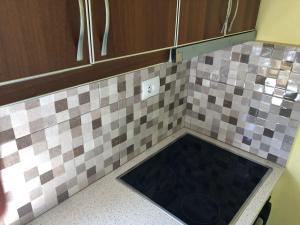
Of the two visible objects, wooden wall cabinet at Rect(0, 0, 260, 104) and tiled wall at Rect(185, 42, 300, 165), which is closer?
wooden wall cabinet at Rect(0, 0, 260, 104)

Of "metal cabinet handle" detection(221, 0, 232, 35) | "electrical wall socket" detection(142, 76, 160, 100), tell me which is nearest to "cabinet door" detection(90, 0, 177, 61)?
"metal cabinet handle" detection(221, 0, 232, 35)

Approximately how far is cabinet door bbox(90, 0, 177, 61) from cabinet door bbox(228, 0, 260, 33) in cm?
36

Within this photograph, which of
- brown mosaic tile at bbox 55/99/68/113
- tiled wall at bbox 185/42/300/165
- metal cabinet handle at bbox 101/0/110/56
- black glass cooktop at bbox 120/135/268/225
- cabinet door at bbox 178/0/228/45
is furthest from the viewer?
tiled wall at bbox 185/42/300/165

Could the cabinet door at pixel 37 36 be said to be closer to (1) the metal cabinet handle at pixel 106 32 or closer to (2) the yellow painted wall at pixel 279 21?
(1) the metal cabinet handle at pixel 106 32

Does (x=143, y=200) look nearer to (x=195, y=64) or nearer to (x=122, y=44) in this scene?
(x=122, y=44)

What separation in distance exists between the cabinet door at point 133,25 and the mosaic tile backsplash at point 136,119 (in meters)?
0.36

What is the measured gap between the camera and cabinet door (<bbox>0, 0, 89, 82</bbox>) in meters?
0.42

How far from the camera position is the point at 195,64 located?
143 centimetres

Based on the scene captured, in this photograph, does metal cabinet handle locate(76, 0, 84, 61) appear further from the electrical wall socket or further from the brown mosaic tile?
the electrical wall socket

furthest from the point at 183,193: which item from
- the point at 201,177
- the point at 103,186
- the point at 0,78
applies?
the point at 0,78

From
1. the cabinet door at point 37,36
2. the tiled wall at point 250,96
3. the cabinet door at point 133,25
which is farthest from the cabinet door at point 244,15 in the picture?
the cabinet door at point 37,36

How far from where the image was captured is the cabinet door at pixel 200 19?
0.76 meters

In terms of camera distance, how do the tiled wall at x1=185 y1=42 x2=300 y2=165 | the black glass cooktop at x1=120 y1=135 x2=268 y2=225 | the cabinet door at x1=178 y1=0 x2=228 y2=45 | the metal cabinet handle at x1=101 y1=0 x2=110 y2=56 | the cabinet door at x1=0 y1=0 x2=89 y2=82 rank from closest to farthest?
the cabinet door at x1=0 y1=0 x2=89 y2=82, the metal cabinet handle at x1=101 y1=0 x2=110 y2=56, the cabinet door at x1=178 y1=0 x2=228 y2=45, the black glass cooktop at x1=120 y1=135 x2=268 y2=225, the tiled wall at x1=185 y1=42 x2=300 y2=165

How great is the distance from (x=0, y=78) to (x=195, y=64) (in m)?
1.14
